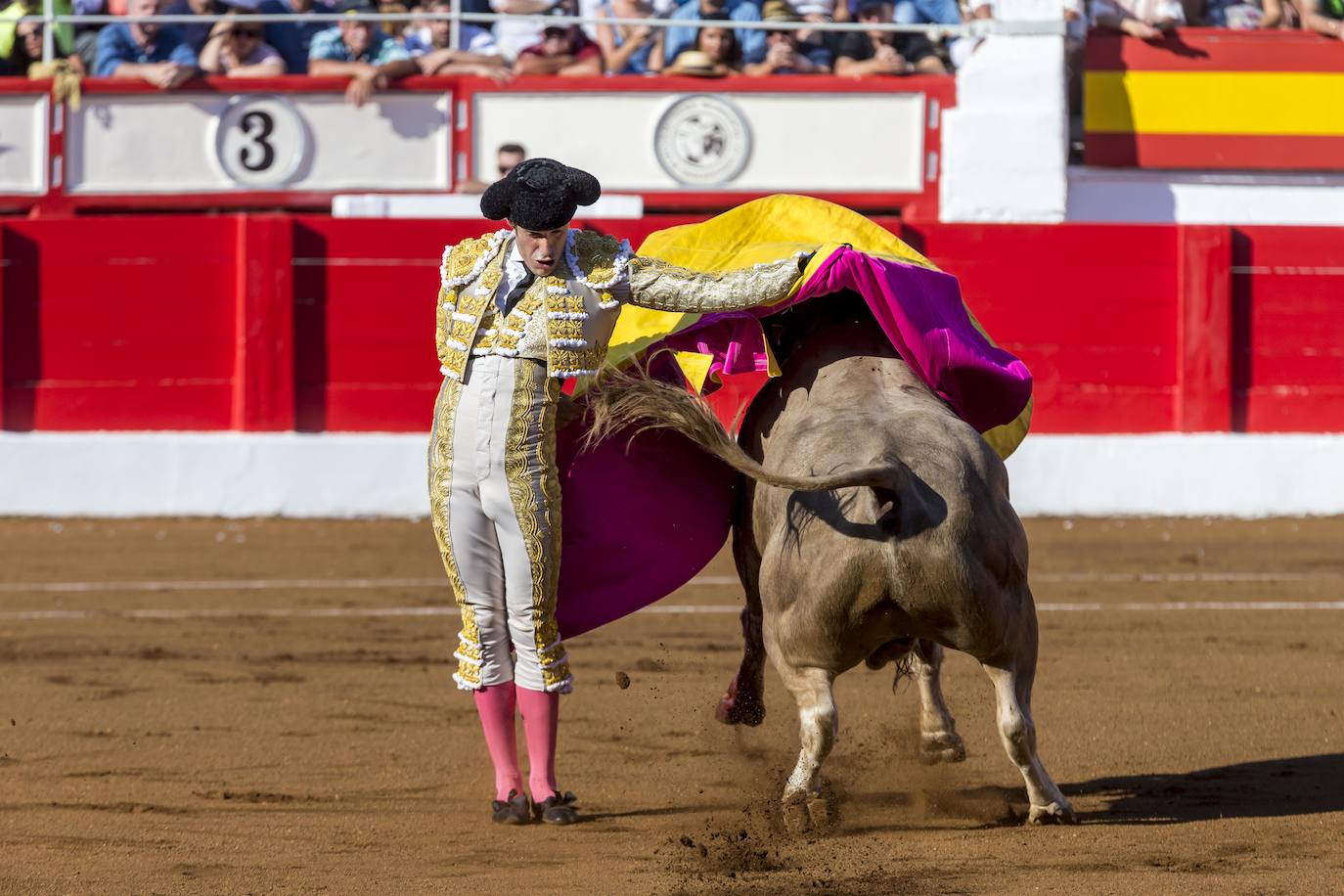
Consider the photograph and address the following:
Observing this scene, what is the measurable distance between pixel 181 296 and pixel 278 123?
1321 mm

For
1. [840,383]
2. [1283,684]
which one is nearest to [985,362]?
[840,383]

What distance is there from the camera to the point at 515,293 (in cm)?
372

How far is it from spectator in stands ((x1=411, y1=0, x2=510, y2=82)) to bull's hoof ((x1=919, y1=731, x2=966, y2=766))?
6863 mm

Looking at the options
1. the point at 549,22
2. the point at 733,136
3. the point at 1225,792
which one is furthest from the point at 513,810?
the point at 733,136

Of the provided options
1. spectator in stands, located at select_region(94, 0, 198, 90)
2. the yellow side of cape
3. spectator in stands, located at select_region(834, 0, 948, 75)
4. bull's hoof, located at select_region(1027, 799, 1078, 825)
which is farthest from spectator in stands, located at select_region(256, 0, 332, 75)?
bull's hoof, located at select_region(1027, 799, 1078, 825)

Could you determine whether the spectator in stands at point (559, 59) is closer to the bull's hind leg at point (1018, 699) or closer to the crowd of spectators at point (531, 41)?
the crowd of spectators at point (531, 41)

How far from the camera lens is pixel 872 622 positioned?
11.0ft

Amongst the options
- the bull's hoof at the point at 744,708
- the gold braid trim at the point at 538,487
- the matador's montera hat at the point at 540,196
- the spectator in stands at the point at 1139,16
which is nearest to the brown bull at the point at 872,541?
the gold braid trim at the point at 538,487

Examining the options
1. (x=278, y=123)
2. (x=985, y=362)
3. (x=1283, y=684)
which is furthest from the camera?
(x=278, y=123)

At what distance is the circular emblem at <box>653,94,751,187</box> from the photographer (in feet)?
34.2

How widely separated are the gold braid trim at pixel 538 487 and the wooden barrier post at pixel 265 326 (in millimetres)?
6065

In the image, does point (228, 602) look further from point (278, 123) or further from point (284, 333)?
point (278, 123)

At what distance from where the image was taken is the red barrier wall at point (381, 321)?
9.66 m

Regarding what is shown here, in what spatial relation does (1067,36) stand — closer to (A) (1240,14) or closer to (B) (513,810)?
(A) (1240,14)
